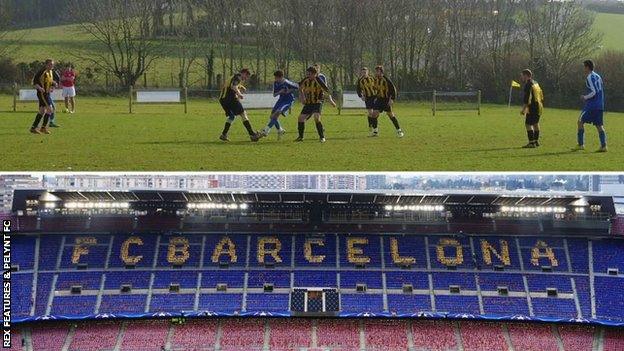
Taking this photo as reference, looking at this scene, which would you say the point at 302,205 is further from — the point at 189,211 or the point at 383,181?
the point at 383,181

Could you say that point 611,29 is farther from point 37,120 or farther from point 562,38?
point 37,120

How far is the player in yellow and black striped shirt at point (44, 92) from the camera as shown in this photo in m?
12.1

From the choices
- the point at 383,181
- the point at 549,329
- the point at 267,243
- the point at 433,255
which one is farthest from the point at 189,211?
the point at 383,181

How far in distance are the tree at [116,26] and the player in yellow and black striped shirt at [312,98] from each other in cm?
204

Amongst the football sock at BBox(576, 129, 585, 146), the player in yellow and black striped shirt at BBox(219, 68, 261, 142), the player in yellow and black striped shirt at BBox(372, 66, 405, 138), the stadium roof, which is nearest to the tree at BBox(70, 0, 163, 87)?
the player in yellow and black striped shirt at BBox(219, 68, 261, 142)

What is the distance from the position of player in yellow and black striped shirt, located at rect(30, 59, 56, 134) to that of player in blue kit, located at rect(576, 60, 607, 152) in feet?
22.9

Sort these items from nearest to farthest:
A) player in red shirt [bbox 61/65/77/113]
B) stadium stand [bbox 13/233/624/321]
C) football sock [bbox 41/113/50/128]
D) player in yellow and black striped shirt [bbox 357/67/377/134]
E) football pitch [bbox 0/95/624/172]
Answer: football pitch [bbox 0/95/624/172]
player in red shirt [bbox 61/65/77/113]
football sock [bbox 41/113/50/128]
player in yellow and black striped shirt [bbox 357/67/377/134]
stadium stand [bbox 13/233/624/321]

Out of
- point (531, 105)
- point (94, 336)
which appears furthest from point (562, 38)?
point (94, 336)

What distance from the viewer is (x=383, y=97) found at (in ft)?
42.6

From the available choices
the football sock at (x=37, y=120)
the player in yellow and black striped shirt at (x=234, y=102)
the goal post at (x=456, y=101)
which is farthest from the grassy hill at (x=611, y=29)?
the football sock at (x=37, y=120)

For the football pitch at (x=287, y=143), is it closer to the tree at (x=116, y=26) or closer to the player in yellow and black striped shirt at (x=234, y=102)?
the player in yellow and black striped shirt at (x=234, y=102)

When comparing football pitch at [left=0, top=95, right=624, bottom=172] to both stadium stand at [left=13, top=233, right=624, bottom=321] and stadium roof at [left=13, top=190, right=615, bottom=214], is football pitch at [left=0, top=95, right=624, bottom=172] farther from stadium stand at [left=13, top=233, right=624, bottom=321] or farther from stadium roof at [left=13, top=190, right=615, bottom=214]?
stadium stand at [left=13, top=233, right=624, bottom=321]

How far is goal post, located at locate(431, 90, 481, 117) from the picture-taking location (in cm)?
1348

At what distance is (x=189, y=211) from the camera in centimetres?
2491
